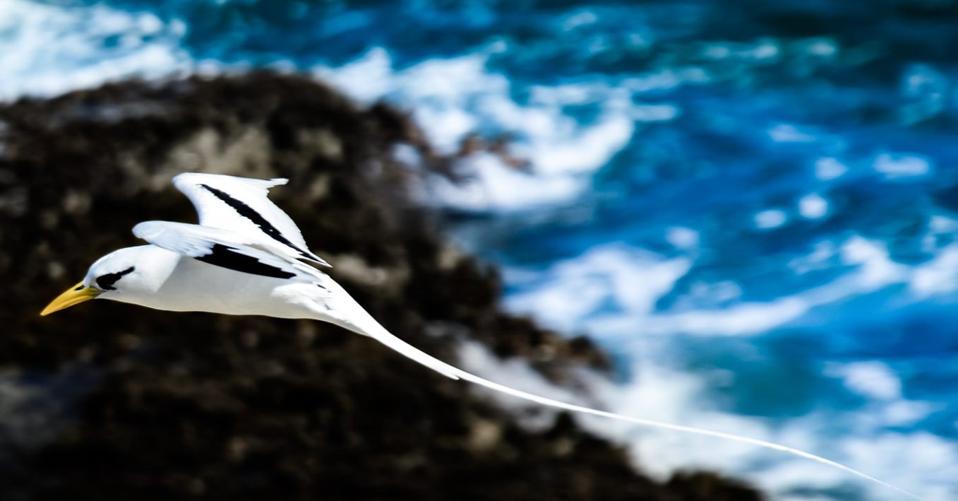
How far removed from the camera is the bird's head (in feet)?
21.9

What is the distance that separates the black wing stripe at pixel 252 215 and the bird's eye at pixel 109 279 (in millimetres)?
755

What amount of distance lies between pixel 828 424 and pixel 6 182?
8.20 meters

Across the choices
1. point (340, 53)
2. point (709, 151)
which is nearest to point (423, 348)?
point (709, 151)

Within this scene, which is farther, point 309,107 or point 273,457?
point 309,107

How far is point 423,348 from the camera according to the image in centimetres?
1030

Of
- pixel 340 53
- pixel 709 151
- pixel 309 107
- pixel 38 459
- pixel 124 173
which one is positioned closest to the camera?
pixel 38 459

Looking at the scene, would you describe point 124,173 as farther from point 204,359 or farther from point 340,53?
point 340,53

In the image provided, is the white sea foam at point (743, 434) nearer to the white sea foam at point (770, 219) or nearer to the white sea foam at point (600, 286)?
the white sea foam at point (600, 286)

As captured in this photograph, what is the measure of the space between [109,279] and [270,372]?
3205 millimetres

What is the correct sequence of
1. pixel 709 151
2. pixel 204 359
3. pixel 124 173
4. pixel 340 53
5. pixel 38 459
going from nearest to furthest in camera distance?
1. pixel 38 459
2. pixel 204 359
3. pixel 124 173
4. pixel 709 151
5. pixel 340 53

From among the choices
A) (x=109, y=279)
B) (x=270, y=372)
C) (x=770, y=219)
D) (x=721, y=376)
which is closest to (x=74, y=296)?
(x=109, y=279)

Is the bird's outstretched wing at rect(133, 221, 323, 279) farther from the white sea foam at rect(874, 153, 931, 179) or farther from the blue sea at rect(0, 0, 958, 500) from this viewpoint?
the white sea foam at rect(874, 153, 931, 179)

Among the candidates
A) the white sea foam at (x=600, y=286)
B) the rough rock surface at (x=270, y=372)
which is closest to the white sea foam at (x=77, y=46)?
the rough rock surface at (x=270, y=372)

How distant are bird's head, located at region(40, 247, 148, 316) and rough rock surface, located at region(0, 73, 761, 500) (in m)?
2.80
